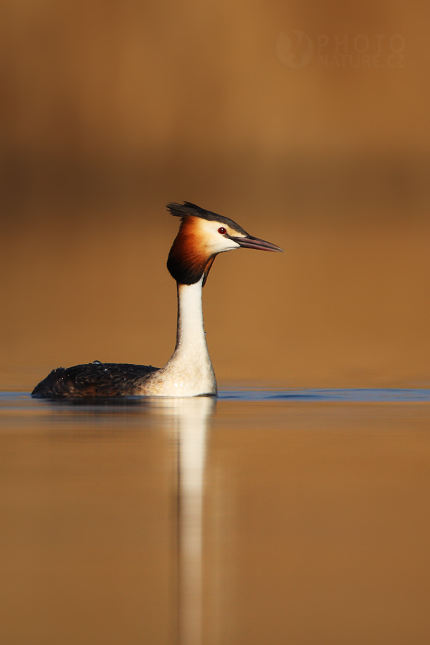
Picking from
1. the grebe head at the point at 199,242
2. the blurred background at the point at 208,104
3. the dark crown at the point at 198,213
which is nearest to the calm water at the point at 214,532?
the grebe head at the point at 199,242

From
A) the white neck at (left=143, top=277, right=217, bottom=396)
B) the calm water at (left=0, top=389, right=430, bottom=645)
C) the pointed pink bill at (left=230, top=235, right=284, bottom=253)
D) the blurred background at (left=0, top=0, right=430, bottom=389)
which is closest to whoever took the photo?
the calm water at (left=0, top=389, right=430, bottom=645)

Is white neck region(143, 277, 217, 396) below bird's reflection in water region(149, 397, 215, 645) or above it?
above

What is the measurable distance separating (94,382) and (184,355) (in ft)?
Answer: 2.27

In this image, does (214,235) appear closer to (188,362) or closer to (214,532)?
(188,362)

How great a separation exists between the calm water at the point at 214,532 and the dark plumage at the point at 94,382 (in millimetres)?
1546

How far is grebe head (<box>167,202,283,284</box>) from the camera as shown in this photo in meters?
10.8

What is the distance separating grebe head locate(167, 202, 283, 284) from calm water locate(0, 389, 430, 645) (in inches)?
85.7

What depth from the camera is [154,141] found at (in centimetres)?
6531

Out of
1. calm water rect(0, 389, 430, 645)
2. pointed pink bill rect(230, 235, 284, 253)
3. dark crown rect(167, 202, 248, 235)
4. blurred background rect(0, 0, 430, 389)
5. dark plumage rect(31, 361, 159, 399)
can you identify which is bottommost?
calm water rect(0, 389, 430, 645)

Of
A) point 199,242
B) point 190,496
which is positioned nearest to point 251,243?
point 199,242

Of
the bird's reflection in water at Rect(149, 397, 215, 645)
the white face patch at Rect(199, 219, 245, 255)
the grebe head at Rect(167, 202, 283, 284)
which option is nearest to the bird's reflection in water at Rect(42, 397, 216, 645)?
the bird's reflection in water at Rect(149, 397, 215, 645)

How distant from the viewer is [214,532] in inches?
222

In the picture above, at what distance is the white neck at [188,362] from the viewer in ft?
34.2

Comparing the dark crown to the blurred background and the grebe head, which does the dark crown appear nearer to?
the grebe head
